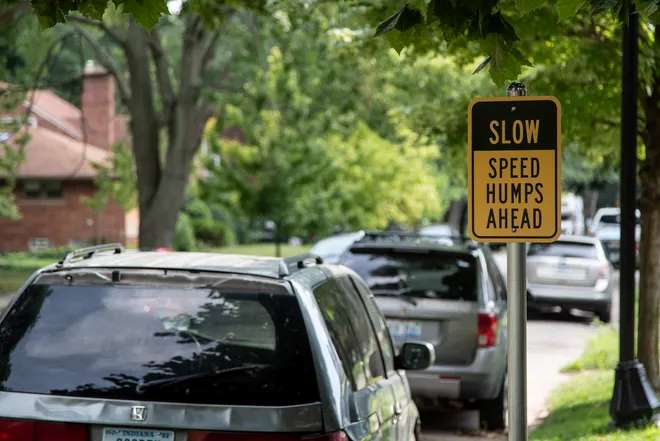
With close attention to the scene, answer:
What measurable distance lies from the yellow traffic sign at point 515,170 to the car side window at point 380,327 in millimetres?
1629

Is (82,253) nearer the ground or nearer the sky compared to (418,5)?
nearer the ground

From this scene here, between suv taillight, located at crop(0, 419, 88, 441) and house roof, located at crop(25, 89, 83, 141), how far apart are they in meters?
50.0

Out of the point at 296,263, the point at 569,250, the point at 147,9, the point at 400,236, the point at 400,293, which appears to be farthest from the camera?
the point at 569,250

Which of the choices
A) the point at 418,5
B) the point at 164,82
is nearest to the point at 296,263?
the point at 418,5

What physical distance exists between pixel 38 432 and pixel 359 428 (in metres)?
1.26

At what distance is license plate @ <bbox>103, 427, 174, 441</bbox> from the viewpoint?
458cm

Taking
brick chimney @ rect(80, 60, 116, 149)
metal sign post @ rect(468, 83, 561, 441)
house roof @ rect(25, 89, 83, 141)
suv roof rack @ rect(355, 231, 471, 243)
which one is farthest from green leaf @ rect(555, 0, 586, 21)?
house roof @ rect(25, 89, 83, 141)

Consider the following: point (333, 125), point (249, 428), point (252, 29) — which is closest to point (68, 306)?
point (249, 428)

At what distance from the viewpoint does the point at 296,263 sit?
5477 mm

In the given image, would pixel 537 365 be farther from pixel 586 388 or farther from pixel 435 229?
pixel 435 229

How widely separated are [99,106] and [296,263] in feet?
153

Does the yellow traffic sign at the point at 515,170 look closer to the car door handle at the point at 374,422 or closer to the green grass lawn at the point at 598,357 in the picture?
the car door handle at the point at 374,422

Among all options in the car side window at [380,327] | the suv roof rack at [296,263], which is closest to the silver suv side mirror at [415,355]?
the car side window at [380,327]

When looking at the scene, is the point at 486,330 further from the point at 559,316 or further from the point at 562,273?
the point at 559,316
